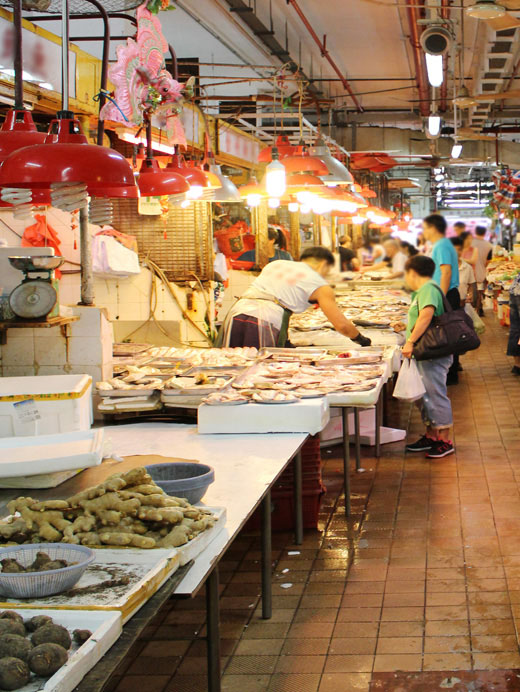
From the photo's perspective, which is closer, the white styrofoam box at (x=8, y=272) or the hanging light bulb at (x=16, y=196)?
the hanging light bulb at (x=16, y=196)

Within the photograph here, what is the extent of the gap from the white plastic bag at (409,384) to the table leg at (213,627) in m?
4.63

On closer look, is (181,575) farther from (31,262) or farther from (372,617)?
(31,262)

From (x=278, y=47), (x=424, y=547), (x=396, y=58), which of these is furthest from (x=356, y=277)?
(x=424, y=547)

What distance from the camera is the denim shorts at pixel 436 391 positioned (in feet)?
25.6

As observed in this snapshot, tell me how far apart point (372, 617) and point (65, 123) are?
2865 millimetres

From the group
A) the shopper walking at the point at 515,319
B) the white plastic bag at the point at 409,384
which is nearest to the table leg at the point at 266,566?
the white plastic bag at the point at 409,384

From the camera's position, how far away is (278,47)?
11477 mm

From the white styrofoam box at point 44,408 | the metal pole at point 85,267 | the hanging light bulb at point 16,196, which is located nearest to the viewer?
the hanging light bulb at point 16,196

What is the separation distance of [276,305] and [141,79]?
11.6 ft

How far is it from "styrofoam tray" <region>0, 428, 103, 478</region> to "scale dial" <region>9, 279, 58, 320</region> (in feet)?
4.27

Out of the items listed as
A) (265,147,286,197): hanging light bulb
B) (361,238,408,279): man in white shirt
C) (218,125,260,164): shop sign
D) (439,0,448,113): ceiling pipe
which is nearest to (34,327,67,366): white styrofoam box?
(265,147,286,197): hanging light bulb

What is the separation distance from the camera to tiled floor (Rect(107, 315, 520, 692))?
3930 millimetres

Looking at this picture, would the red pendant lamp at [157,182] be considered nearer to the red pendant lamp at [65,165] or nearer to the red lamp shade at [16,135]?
the red lamp shade at [16,135]

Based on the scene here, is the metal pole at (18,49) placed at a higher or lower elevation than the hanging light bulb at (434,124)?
lower
